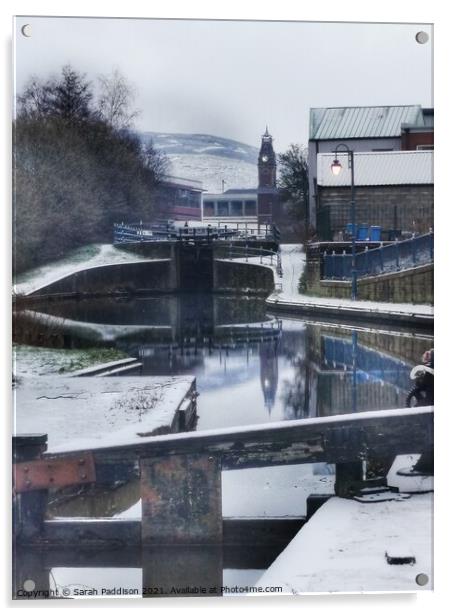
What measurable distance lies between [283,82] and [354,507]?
2183mm

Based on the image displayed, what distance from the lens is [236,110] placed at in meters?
4.58

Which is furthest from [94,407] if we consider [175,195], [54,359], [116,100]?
[116,100]

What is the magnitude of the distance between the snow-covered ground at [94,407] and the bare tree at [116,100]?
1.33 metres

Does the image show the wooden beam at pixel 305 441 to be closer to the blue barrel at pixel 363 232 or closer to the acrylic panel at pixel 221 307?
the acrylic panel at pixel 221 307

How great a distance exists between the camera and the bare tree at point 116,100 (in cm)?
452

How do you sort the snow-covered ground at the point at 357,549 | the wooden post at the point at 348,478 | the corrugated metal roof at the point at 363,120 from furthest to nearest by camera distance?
1. the corrugated metal roof at the point at 363,120
2. the wooden post at the point at 348,478
3. the snow-covered ground at the point at 357,549

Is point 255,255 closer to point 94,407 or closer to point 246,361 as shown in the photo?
point 246,361

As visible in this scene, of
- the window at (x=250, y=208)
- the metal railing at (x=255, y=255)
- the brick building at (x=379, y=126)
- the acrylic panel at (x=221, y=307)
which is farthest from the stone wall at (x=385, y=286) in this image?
the window at (x=250, y=208)

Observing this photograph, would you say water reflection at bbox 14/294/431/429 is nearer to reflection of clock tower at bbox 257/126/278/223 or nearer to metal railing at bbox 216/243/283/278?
metal railing at bbox 216/243/283/278

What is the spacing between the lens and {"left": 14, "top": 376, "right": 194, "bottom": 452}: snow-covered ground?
4.35m

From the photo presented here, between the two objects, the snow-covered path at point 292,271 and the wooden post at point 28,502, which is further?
the snow-covered path at point 292,271

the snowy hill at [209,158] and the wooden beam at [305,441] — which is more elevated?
the snowy hill at [209,158]

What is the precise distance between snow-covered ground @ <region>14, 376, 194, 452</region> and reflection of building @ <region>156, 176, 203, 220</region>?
0.87 meters

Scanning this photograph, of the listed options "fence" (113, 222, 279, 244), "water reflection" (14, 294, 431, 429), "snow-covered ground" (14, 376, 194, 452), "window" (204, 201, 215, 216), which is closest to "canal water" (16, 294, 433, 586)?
"water reflection" (14, 294, 431, 429)
